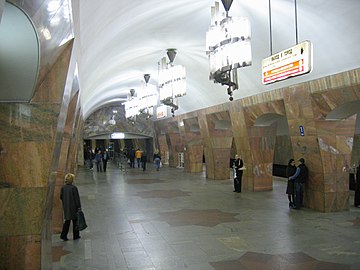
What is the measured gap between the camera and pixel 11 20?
9.73 feet

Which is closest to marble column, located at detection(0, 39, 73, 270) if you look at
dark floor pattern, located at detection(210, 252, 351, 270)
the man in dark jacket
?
dark floor pattern, located at detection(210, 252, 351, 270)

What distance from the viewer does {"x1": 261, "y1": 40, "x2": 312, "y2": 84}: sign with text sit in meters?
6.59

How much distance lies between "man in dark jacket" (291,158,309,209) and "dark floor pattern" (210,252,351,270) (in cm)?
415

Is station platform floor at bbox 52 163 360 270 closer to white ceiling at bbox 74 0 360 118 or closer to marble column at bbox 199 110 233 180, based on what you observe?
white ceiling at bbox 74 0 360 118

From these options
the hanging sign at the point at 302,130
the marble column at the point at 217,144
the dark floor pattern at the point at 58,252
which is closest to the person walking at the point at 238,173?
the hanging sign at the point at 302,130

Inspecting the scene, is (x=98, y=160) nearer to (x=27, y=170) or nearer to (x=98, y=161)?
(x=98, y=161)

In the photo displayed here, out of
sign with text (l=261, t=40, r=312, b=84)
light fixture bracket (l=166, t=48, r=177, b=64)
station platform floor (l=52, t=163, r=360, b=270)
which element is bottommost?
station platform floor (l=52, t=163, r=360, b=270)

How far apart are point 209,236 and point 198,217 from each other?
1.89 meters

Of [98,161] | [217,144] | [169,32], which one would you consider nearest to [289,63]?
[169,32]

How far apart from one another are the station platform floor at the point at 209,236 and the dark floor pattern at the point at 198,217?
0.02 m

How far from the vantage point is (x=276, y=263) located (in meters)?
5.90

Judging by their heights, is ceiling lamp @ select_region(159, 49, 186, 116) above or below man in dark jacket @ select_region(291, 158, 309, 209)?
above

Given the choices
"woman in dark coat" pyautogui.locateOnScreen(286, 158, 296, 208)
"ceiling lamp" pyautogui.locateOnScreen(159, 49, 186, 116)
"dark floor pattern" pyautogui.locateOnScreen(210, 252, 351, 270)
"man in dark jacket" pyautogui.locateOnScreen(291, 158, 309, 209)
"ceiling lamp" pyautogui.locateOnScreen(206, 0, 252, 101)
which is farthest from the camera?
"ceiling lamp" pyautogui.locateOnScreen(159, 49, 186, 116)

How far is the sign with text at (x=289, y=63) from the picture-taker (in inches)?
260
